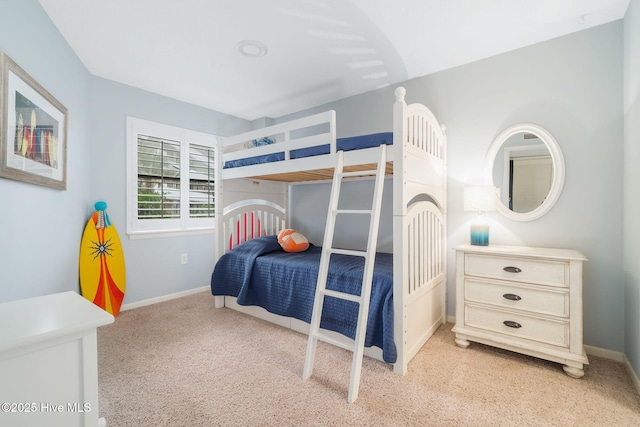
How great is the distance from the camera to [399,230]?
188 cm

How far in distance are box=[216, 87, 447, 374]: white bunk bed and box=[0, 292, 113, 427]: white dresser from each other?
1.56 metres

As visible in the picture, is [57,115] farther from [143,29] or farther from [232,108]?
[232,108]

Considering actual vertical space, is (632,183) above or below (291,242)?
above

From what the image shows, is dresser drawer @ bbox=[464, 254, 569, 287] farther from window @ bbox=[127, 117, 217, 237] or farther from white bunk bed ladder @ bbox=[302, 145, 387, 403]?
window @ bbox=[127, 117, 217, 237]

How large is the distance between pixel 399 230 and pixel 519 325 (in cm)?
109

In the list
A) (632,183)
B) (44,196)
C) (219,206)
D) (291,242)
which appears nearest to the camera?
(632,183)

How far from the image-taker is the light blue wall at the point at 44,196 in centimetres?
156

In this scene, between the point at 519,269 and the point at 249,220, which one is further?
the point at 249,220

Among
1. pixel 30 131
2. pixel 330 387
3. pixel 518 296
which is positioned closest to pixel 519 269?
pixel 518 296

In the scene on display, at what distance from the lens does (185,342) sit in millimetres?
2279

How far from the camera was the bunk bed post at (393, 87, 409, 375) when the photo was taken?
1.85 metres

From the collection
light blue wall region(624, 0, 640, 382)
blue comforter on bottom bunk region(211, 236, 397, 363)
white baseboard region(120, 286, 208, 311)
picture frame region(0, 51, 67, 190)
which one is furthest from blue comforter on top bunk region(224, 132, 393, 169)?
white baseboard region(120, 286, 208, 311)

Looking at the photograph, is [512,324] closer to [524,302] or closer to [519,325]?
[519,325]

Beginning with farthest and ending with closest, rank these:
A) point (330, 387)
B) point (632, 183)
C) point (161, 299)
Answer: point (161, 299) → point (632, 183) → point (330, 387)
